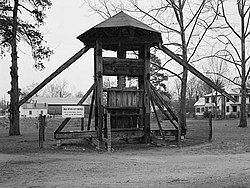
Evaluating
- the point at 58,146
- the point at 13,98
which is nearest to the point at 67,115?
the point at 58,146

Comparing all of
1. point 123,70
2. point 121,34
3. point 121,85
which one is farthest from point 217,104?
point 123,70

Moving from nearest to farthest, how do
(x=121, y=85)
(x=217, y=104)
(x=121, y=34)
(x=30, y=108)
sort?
(x=121, y=34) < (x=121, y=85) < (x=217, y=104) < (x=30, y=108)

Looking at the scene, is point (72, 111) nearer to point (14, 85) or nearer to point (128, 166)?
point (128, 166)

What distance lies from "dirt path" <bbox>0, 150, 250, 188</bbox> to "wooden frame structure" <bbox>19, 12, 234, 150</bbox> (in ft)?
7.61

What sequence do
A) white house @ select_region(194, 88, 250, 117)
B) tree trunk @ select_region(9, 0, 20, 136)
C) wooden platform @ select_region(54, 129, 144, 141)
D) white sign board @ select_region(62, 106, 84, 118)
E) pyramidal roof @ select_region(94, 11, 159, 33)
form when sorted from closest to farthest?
wooden platform @ select_region(54, 129, 144, 141) < white sign board @ select_region(62, 106, 84, 118) < pyramidal roof @ select_region(94, 11, 159, 33) < tree trunk @ select_region(9, 0, 20, 136) < white house @ select_region(194, 88, 250, 117)

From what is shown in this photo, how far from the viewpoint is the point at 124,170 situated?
10211mm

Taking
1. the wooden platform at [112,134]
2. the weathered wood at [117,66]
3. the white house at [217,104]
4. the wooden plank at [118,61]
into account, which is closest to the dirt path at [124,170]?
the wooden platform at [112,134]

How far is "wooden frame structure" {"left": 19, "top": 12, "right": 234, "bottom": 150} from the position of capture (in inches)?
656

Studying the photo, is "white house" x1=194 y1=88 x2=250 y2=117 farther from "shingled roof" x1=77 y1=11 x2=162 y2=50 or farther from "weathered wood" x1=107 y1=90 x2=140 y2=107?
"weathered wood" x1=107 y1=90 x2=140 y2=107

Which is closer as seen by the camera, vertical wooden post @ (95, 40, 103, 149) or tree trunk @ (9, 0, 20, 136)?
vertical wooden post @ (95, 40, 103, 149)

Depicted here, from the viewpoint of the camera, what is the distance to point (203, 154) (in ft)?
47.2

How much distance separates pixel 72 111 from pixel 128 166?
20.7 feet

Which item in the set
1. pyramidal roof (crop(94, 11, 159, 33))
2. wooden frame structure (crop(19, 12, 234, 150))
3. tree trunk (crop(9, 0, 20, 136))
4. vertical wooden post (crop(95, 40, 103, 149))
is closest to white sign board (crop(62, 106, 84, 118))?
wooden frame structure (crop(19, 12, 234, 150))

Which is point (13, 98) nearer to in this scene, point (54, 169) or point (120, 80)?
point (120, 80)
